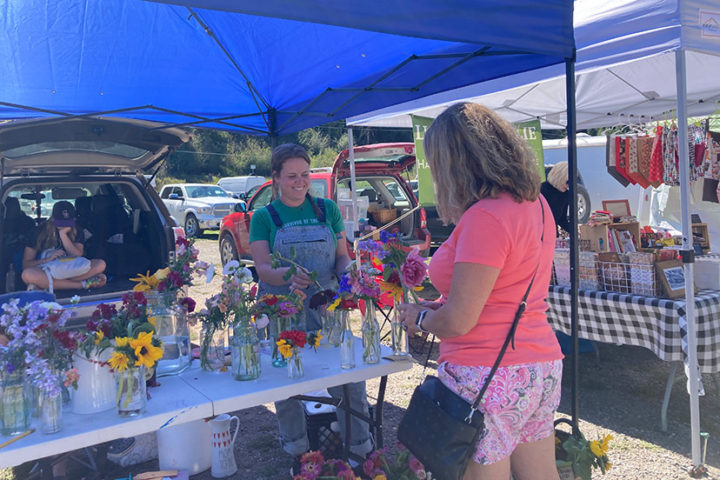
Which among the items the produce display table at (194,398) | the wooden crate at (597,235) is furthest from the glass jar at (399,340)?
the wooden crate at (597,235)

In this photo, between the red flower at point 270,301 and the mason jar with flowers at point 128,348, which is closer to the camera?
the mason jar with flowers at point 128,348

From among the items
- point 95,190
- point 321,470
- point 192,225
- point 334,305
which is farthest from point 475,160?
point 192,225

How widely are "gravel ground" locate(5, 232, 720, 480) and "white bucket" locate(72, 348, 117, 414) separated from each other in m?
1.24

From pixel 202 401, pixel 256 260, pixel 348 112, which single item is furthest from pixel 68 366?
pixel 348 112

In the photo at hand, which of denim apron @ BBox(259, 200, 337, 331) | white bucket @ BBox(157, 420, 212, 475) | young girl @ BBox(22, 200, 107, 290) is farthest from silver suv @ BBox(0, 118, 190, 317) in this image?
denim apron @ BBox(259, 200, 337, 331)

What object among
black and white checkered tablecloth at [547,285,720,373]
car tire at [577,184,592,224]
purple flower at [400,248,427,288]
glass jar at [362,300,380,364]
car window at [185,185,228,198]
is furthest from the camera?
car window at [185,185,228,198]

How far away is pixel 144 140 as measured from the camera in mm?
3764

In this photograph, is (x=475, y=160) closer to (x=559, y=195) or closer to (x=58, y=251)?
(x=559, y=195)

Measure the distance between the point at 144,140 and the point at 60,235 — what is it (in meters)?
1.19

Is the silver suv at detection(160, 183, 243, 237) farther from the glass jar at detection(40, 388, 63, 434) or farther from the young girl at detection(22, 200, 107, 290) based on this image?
the glass jar at detection(40, 388, 63, 434)

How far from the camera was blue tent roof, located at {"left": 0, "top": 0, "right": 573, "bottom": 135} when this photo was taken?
2643 mm

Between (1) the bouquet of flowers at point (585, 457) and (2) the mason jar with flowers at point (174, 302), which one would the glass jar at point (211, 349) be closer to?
(2) the mason jar with flowers at point (174, 302)

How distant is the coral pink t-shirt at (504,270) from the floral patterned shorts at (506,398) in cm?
3

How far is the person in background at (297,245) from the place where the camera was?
8.74 ft
